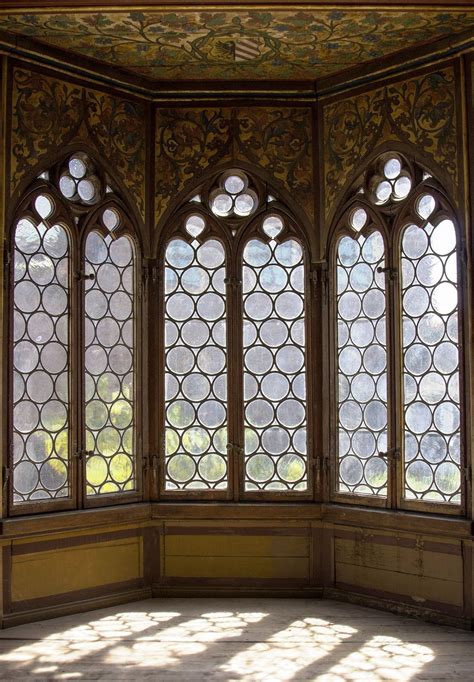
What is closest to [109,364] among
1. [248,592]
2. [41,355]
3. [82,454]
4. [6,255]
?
Answer: [41,355]

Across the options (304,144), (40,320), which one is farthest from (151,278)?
(304,144)

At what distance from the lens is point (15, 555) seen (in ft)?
16.9

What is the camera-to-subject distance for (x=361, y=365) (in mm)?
5668

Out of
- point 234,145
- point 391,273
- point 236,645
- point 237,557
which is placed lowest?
point 236,645

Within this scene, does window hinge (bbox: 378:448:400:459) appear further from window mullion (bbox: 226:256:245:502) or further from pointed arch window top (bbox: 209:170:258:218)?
pointed arch window top (bbox: 209:170:258:218)

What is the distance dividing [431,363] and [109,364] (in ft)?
6.61

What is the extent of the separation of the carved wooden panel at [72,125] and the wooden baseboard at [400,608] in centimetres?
280

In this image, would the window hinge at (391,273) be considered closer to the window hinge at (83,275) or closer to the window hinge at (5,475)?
the window hinge at (83,275)

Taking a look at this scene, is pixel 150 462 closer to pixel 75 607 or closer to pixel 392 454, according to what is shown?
pixel 75 607

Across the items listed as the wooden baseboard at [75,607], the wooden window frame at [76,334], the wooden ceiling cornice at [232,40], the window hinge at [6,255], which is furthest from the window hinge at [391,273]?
the wooden baseboard at [75,607]

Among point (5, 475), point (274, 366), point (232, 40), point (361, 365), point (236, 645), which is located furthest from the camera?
point (274, 366)

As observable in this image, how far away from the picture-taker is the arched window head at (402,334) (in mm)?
5242

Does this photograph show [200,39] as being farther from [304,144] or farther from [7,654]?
[7,654]

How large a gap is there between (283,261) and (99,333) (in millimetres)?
1303
